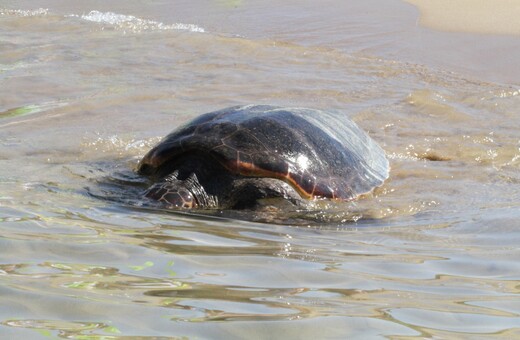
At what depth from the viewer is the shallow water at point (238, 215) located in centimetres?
204

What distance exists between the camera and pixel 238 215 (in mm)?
4617

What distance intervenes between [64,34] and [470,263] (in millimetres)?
9292

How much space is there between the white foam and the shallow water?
50 mm

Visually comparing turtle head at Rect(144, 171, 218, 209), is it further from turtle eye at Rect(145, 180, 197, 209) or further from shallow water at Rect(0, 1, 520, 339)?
shallow water at Rect(0, 1, 520, 339)

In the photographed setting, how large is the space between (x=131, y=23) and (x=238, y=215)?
8492 millimetres

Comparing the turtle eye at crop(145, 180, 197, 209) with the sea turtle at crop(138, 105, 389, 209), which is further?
the sea turtle at crop(138, 105, 389, 209)

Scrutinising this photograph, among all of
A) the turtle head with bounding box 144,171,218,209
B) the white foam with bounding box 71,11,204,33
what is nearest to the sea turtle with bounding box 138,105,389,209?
the turtle head with bounding box 144,171,218,209

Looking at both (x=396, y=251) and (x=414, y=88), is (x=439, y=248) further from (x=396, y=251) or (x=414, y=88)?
(x=414, y=88)

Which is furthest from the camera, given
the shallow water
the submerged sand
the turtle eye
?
the submerged sand

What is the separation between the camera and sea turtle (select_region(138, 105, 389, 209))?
479 cm

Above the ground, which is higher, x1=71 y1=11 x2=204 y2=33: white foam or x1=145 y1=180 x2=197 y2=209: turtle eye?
x1=71 y1=11 x2=204 y2=33: white foam

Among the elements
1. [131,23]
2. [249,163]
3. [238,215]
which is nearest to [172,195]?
[238,215]

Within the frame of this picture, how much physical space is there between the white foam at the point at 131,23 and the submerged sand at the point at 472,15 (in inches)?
143

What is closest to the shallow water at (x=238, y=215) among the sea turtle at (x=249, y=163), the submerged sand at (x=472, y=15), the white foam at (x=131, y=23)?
the white foam at (x=131, y=23)
